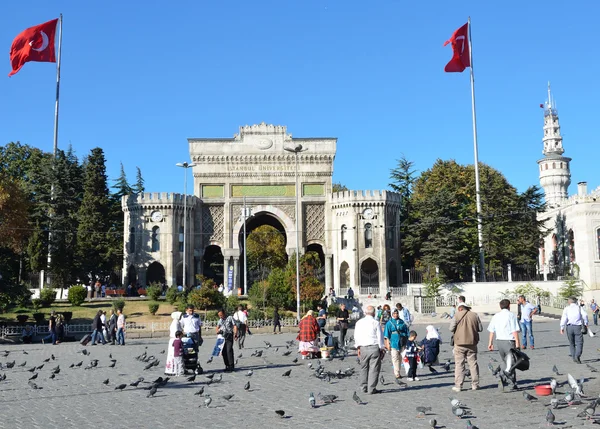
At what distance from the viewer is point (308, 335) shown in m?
16.4

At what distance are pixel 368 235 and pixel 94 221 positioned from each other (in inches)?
727

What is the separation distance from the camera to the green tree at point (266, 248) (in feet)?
156

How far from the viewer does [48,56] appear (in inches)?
1759

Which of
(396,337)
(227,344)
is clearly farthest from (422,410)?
(227,344)

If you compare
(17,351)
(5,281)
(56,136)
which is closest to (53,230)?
(56,136)

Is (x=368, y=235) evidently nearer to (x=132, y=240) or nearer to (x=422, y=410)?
(x=132, y=240)

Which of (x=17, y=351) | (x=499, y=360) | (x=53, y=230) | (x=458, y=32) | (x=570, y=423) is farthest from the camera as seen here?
(x=458, y=32)

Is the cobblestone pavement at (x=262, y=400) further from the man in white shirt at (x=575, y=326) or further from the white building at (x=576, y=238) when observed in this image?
the white building at (x=576, y=238)

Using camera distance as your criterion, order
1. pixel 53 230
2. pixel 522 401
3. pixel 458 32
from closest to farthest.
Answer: pixel 522 401 < pixel 53 230 < pixel 458 32

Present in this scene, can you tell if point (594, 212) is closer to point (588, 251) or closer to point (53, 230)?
point (588, 251)

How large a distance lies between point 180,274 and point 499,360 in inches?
1334

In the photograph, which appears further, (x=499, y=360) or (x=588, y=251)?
(x=588, y=251)

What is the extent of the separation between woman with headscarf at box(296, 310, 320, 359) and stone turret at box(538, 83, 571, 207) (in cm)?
6743

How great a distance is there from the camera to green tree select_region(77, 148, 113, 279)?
4322 centimetres
